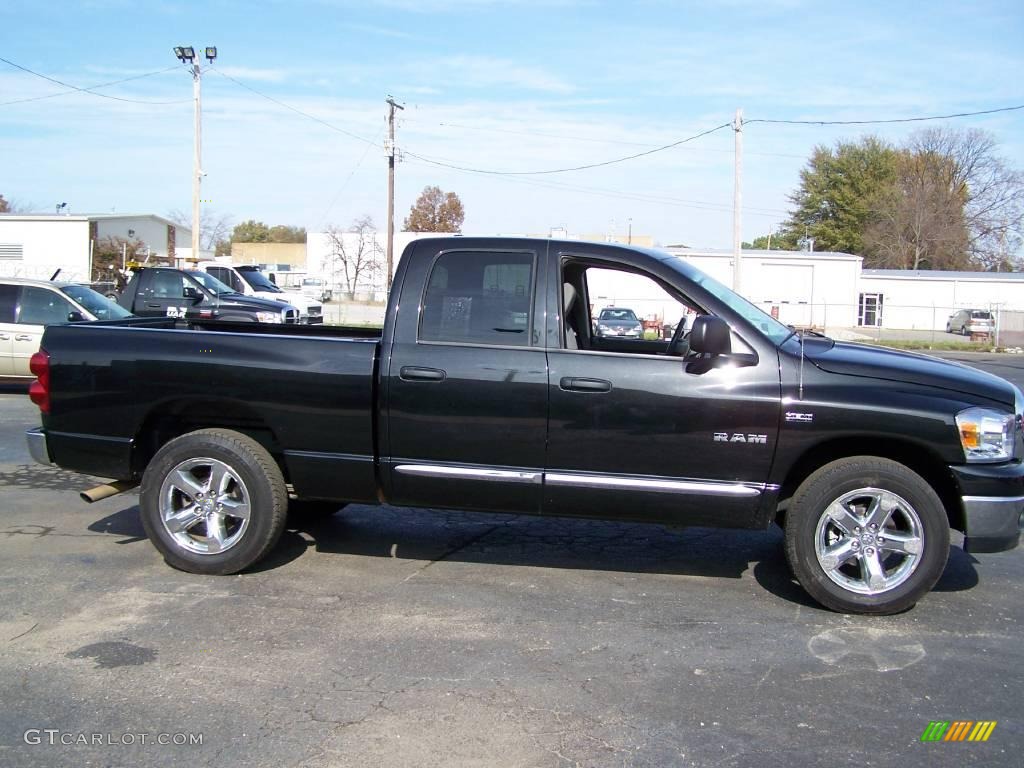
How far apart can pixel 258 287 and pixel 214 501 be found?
23398 mm

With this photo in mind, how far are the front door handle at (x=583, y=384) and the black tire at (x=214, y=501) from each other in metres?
1.78

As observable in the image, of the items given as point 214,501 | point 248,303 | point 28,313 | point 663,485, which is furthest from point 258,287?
point 663,485

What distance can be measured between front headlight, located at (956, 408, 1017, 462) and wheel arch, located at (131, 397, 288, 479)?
3774 mm

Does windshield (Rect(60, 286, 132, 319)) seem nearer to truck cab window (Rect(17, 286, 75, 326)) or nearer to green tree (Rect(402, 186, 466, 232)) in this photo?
truck cab window (Rect(17, 286, 75, 326))

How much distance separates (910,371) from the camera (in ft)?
16.0

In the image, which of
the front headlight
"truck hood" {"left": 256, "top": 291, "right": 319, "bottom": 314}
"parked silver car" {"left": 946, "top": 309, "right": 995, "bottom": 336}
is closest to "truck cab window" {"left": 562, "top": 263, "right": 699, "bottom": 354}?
the front headlight

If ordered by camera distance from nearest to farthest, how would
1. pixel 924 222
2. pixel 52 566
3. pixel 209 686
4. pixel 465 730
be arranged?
pixel 465 730
pixel 209 686
pixel 52 566
pixel 924 222

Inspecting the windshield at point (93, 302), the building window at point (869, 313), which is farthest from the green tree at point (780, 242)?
the windshield at point (93, 302)

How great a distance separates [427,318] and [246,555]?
5.73 feet

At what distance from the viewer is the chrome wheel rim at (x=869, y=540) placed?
15.6 ft

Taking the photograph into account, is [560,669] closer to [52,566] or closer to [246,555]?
[246,555]

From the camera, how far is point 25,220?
41688 millimetres

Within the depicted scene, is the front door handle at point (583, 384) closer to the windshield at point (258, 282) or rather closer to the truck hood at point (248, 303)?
the truck hood at point (248, 303)

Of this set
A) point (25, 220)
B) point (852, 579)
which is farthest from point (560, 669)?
point (25, 220)
